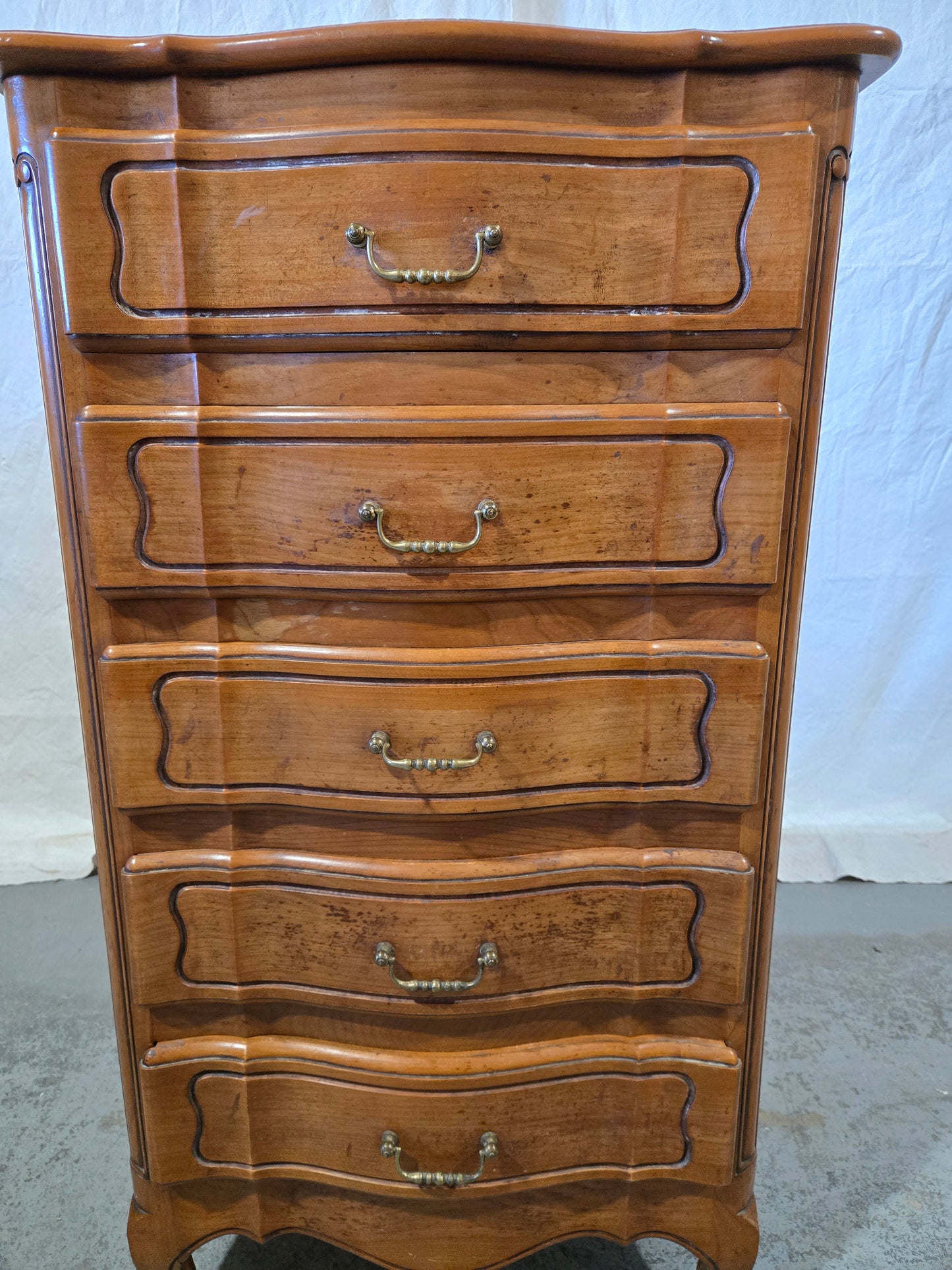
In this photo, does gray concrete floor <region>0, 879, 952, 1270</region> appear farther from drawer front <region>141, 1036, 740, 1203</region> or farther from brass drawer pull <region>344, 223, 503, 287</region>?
brass drawer pull <region>344, 223, 503, 287</region>

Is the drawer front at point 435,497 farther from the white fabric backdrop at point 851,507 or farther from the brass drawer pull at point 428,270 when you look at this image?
the white fabric backdrop at point 851,507

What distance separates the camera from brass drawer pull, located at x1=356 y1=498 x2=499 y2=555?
94 cm

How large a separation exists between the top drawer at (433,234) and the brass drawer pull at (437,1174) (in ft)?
2.94

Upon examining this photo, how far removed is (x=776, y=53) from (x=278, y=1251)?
161 cm

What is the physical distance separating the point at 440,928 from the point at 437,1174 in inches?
12.4

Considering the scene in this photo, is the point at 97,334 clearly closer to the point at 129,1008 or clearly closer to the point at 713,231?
the point at 713,231

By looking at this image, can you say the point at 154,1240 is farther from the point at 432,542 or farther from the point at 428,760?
the point at 432,542

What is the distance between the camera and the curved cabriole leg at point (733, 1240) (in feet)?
3.93

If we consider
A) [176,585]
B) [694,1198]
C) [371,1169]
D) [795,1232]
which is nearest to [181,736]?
[176,585]

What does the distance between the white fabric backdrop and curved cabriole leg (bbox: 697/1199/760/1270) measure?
129cm

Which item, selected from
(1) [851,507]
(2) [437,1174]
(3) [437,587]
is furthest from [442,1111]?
(1) [851,507]

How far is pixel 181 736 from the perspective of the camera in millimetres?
1026

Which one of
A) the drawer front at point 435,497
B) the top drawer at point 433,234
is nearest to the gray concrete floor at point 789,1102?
the drawer front at point 435,497

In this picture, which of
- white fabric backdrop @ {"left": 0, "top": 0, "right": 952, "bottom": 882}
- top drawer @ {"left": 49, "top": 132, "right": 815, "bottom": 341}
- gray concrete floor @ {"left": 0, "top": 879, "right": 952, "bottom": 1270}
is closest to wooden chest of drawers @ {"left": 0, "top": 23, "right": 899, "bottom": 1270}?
top drawer @ {"left": 49, "top": 132, "right": 815, "bottom": 341}
